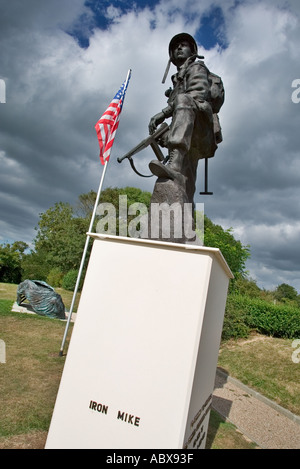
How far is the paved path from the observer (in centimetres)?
422

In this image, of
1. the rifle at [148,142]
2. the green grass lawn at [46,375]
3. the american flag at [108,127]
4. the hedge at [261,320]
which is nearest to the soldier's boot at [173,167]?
the rifle at [148,142]

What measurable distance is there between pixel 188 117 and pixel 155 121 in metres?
1.29

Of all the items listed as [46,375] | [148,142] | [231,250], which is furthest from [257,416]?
[231,250]

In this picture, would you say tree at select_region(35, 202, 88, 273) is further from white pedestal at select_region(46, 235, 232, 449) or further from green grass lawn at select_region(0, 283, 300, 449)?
white pedestal at select_region(46, 235, 232, 449)

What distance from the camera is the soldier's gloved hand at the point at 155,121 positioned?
4.78 metres

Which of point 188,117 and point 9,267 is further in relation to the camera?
point 9,267

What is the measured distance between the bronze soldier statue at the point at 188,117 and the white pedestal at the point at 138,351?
1696mm

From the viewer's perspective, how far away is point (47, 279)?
24438 mm

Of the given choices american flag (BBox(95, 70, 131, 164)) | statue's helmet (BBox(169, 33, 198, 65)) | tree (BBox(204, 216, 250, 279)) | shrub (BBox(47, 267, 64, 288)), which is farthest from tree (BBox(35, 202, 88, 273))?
statue's helmet (BBox(169, 33, 198, 65))

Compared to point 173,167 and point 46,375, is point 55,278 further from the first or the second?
point 173,167

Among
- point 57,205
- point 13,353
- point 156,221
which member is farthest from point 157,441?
point 57,205

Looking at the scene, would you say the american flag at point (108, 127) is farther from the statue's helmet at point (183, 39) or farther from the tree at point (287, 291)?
the tree at point (287, 291)

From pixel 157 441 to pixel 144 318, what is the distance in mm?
687

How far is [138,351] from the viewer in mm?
1838
